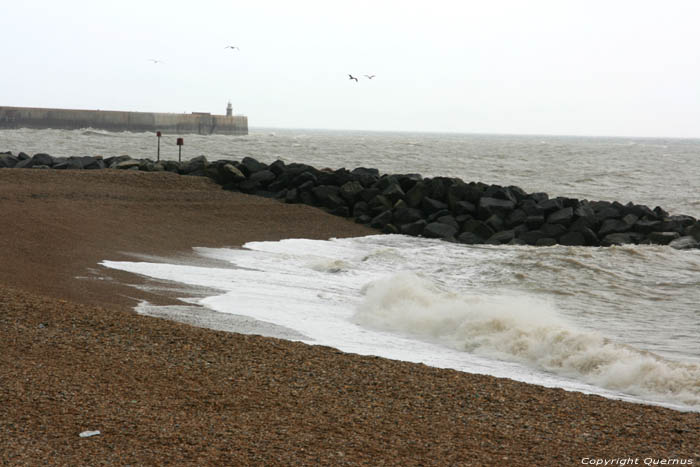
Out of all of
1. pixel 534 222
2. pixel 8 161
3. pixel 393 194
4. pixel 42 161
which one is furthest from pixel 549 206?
pixel 8 161

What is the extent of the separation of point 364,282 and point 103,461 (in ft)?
24.9

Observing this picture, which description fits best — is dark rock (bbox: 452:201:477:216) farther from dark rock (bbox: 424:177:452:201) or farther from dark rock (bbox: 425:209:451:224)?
dark rock (bbox: 424:177:452:201)

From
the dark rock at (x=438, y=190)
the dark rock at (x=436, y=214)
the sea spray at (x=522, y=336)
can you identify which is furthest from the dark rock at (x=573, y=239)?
the sea spray at (x=522, y=336)

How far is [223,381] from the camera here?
17.3 feet

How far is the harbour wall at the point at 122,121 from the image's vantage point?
236 ft

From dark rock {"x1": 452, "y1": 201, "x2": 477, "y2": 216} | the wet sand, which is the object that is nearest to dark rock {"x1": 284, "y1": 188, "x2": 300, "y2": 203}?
dark rock {"x1": 452, "y1": 201, "x2": 477, "y2": 216}

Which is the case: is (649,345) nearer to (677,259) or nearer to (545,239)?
(677,259)

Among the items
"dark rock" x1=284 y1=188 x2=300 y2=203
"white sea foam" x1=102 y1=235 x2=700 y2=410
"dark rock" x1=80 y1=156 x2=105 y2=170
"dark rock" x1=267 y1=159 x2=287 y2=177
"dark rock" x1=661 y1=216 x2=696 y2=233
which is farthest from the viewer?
"dark rock" x1=80 y1=156 x2=105 y2=170

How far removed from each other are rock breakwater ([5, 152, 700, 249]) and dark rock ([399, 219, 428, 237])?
2cm

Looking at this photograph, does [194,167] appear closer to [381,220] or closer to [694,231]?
[381,220]

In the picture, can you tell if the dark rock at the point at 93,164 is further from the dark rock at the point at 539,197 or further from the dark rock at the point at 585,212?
the dark rock at the point at 585,212

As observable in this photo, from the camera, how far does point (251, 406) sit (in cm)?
482

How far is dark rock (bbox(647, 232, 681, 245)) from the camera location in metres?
16.6

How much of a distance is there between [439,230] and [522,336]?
9.28 m
